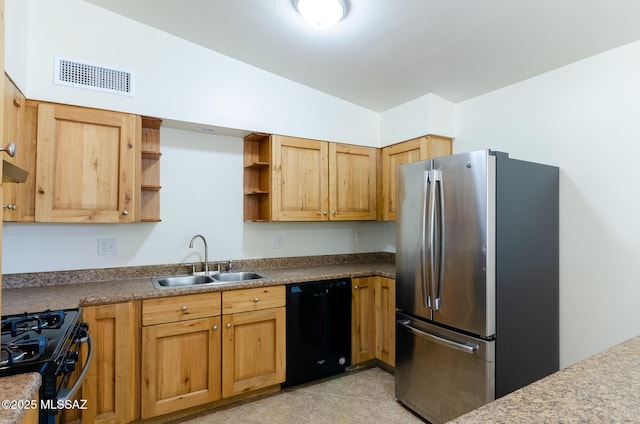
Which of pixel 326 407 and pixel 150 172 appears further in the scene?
pixel 150 172

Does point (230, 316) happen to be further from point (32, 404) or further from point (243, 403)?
point (32, 404)

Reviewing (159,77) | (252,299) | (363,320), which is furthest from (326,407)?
(159,77)

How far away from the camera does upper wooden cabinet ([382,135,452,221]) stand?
300cm

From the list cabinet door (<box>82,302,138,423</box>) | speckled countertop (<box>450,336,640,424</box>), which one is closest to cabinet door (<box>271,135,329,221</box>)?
cabinet door (<box>82,302,138,423</box>)

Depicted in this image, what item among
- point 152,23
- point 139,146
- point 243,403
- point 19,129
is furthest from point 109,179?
point 243,403

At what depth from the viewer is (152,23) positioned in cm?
241

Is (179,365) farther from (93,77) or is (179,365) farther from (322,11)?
(322,11)

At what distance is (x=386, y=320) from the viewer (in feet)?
9.52

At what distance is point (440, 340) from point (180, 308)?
1669 mm

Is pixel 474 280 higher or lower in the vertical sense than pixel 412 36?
lower

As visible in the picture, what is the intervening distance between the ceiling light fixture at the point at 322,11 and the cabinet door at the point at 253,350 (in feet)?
6.42

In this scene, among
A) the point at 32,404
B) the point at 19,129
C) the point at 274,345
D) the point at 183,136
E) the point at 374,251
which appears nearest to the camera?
the point at 32,404

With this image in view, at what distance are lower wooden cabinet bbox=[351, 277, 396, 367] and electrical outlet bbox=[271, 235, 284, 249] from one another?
30.8 inches

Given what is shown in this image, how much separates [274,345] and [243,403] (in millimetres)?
456
